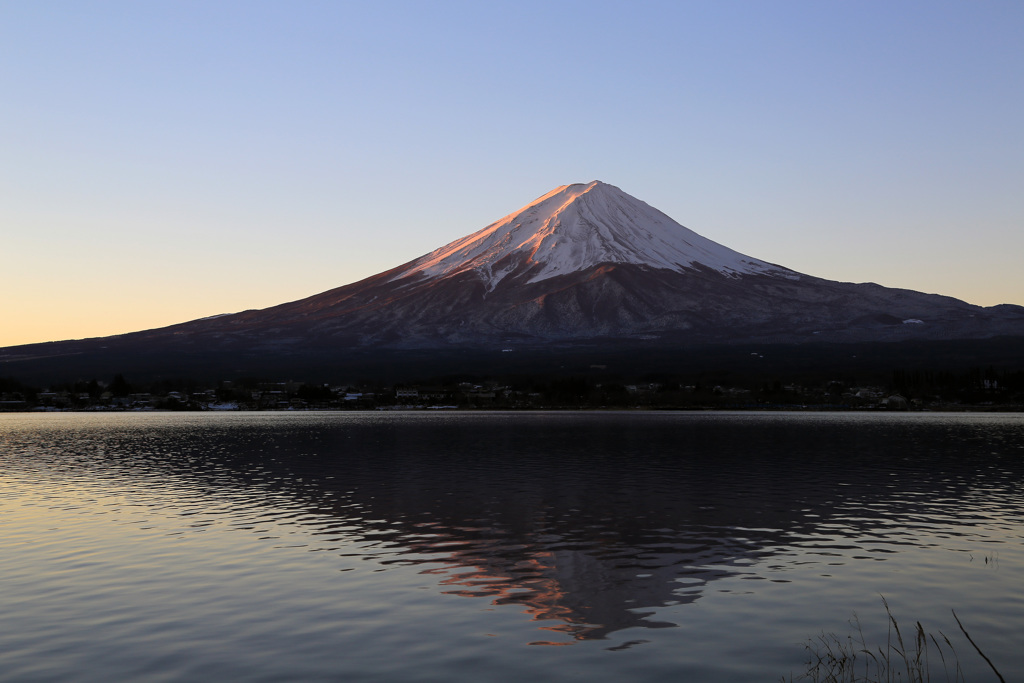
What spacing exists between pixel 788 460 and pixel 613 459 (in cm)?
1472

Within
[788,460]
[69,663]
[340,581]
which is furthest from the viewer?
[788,460]

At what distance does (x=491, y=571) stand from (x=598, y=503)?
60.2 ft

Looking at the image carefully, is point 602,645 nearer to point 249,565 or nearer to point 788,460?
point 249,565

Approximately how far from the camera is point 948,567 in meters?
29.2

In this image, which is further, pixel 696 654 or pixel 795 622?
pixel 795 622

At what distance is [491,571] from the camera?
28.8 metres

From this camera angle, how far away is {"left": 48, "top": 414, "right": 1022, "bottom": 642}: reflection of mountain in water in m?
27.5

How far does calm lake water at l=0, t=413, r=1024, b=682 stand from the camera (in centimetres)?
1912

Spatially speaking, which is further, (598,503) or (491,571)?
(598,503)

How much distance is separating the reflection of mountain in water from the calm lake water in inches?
7.7

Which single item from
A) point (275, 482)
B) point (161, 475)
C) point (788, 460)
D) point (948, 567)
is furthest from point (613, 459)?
point (948, 567)

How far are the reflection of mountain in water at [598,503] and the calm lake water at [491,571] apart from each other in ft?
0.64

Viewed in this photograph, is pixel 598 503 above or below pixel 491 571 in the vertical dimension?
below

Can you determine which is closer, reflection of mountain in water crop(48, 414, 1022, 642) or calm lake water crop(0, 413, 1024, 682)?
calm lake water crop(0, 413, 1024, 682)
